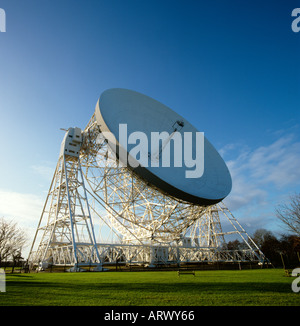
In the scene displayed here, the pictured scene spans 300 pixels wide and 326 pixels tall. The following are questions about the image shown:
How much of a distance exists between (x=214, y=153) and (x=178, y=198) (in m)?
7.89

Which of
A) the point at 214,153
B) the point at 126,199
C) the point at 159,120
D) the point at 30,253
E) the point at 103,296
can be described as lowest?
the point at 30,253

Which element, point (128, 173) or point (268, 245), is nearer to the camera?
point (128, 173)

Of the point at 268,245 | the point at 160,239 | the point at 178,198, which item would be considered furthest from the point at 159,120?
the point at 268,245

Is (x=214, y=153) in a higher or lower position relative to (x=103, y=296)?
higher

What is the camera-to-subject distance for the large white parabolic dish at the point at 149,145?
2015cm

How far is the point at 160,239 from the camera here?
29.0m

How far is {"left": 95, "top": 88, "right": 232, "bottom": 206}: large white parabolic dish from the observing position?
66.1 feet

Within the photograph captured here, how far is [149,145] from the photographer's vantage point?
2367 cm

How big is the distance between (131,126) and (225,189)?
10.6 m

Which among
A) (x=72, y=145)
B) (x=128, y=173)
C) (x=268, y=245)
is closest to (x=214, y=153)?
(x=128, y=173)
